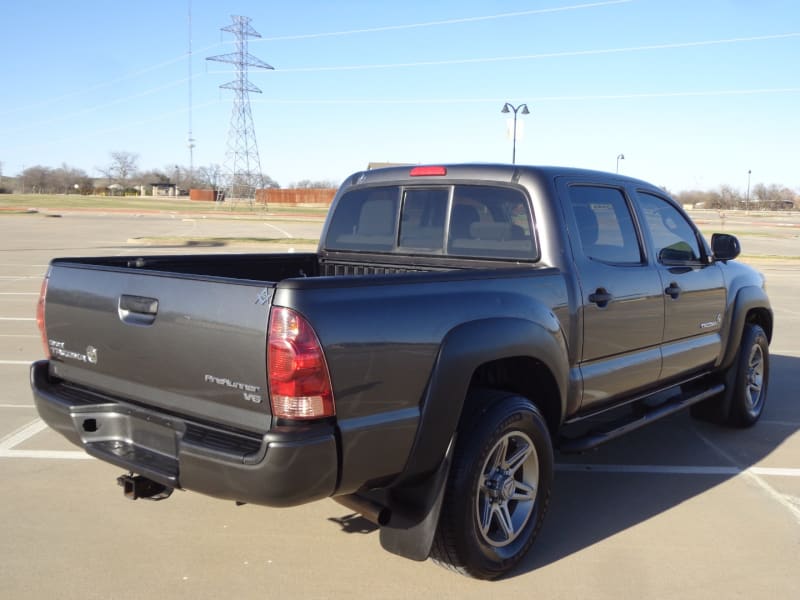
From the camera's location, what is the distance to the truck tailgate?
2.81m

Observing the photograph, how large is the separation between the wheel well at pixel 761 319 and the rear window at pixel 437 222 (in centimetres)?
289

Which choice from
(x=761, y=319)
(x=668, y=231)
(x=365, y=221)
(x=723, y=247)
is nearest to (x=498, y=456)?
(x=365, y=221)

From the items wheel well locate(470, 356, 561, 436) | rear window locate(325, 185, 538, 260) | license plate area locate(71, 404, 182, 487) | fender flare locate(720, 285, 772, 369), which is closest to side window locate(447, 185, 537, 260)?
rear window locate(325, 185, 538, 260)

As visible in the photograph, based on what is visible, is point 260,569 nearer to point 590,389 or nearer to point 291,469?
point 291,469

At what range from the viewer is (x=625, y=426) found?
4.41 metres

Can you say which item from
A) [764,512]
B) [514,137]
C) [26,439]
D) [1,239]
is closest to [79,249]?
[1,239]

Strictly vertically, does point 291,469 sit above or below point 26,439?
above

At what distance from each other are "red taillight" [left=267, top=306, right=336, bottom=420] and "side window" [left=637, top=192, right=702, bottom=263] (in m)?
2.88

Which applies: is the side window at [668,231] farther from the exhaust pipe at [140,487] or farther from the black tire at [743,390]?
the exhaust pipe at [140,487]

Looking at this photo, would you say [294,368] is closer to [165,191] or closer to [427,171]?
[427,171]

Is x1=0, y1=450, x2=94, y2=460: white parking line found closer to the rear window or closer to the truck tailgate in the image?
the truck tailgate

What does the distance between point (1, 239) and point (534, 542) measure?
1031 inches

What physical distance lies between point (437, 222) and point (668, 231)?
1.67 meters

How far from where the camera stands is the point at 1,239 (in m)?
25.6
